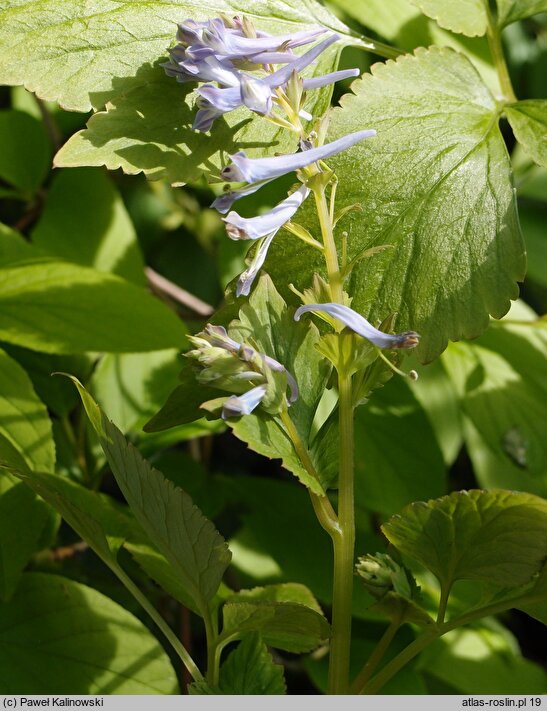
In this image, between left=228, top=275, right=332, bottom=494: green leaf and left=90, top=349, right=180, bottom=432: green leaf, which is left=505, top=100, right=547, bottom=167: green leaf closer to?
left=228, top=275, right=332, bottom=494: green leaf

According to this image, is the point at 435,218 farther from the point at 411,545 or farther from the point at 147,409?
the point at 147,409

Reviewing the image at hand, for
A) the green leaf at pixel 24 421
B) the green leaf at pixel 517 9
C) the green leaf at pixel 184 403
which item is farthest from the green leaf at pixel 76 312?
the green leaf at pixel 517 9

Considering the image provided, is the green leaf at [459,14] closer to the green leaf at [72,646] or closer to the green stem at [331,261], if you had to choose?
the green stem at [331,261]

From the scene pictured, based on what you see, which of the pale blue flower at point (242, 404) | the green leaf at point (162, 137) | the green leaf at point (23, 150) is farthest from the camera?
the green leaf at point (23, 150)

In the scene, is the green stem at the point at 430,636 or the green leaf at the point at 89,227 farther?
the green leaf at the point at 89,227

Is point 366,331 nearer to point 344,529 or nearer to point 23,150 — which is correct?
point 344,529

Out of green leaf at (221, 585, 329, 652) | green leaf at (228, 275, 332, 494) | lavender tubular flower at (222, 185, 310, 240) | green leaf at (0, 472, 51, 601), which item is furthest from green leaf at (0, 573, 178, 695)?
lavender tubular flower at (222, 185, 310, 240)
